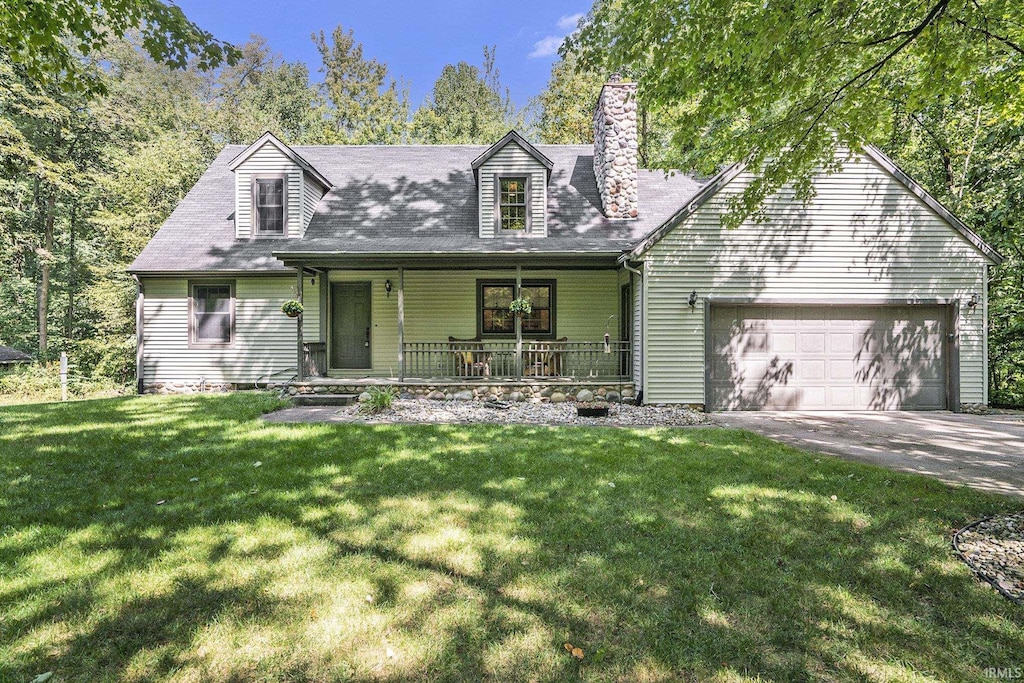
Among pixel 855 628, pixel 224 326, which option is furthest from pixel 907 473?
pixel 224 326

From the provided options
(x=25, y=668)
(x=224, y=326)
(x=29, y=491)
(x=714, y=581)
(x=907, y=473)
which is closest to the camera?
(x=25, y=668)

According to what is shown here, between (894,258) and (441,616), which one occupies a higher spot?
(894,258)

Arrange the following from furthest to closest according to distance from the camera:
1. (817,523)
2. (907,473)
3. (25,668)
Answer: (907,473) < (817,523) < (25,668)

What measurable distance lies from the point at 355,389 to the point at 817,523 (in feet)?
28.4

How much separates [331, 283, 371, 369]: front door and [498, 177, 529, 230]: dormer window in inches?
157

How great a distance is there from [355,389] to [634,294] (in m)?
6.42

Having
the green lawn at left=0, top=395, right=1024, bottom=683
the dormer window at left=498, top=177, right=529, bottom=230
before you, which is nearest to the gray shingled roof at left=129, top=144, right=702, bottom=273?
the dormer window at left=498, top=177, right=529, bottom=230

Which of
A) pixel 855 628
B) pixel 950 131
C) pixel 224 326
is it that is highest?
Answer: pixel 950 131

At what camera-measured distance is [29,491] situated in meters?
4.30

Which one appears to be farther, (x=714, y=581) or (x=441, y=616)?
(x=714, y=581)

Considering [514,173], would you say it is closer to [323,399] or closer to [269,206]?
[269,206]

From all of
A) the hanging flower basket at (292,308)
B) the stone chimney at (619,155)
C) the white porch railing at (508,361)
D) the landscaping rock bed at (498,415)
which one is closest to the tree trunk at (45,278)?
the hanging flower basket at (292,308)

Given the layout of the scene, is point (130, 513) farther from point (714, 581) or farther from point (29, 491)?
point (714, 581)

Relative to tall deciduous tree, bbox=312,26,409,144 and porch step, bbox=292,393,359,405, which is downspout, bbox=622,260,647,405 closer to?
porch step, bbox=292,393,359,405
